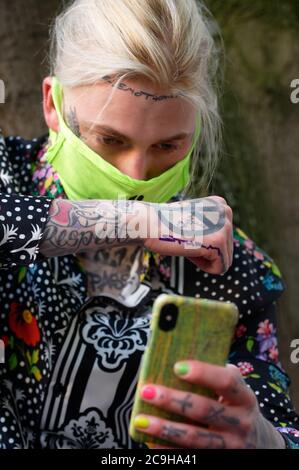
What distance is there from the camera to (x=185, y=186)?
198 centimetres

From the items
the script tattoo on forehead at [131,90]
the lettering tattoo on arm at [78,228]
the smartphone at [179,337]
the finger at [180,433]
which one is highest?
the script tattoo on forehead at [131,90]

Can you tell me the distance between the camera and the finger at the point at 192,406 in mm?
1223

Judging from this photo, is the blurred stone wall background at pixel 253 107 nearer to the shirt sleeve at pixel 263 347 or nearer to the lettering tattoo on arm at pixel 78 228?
the shirt sleeve at pixel 263 347

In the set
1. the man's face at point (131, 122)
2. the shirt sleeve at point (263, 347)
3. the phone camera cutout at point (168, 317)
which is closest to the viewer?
the phone camera cutout at point (168, 317)

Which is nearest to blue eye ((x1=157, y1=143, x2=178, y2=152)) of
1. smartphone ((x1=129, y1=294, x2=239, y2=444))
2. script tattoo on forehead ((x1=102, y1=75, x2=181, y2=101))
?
script tattoo on forehead ((x1=102, y1=75, x2=181, y2=101))

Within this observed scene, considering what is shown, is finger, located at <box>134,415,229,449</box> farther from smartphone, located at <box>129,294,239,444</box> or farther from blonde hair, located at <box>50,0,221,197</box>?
blonde hair, located at <box>50,0,221,197</box>

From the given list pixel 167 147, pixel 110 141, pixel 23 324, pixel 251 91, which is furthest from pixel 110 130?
pixel 251 91

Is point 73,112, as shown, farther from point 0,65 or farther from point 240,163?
point 240,163

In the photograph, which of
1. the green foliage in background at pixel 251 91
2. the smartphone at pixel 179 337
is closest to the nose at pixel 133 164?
the smartphone at pixel 179 337

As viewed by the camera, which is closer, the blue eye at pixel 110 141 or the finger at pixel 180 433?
the finger at pixel 180 433

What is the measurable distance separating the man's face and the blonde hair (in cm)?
3

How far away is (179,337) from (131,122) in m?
0.65

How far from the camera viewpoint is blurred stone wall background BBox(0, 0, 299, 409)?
8.07 ft

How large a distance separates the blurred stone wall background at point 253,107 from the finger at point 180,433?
1318 millimetres
